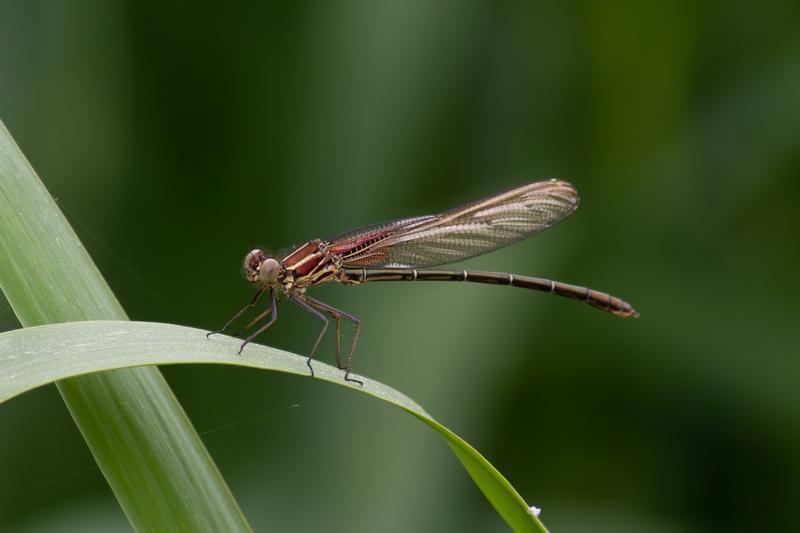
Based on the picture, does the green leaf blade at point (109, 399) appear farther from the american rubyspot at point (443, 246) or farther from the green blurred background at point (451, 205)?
the green blurred background at point (451, 205)

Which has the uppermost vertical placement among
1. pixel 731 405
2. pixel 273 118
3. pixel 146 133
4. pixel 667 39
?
pixel 146 133

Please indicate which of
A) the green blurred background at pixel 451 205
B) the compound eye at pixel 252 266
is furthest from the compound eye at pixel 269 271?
the green blurred background at pixel 451 205

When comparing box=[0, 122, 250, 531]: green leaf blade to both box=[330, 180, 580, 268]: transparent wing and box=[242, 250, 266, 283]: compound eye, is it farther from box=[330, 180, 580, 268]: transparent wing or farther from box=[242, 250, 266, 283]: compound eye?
box=[330, 180, 580, 268]: transparent wing

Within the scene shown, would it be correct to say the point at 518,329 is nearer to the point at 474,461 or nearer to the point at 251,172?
the point at 251,172

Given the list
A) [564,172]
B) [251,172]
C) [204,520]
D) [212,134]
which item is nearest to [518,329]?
[564,172]

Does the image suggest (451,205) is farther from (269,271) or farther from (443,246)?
(269,271)

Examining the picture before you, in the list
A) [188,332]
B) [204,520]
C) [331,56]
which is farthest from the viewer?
[331,56]

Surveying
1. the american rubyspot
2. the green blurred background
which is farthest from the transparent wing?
the green blurred background
